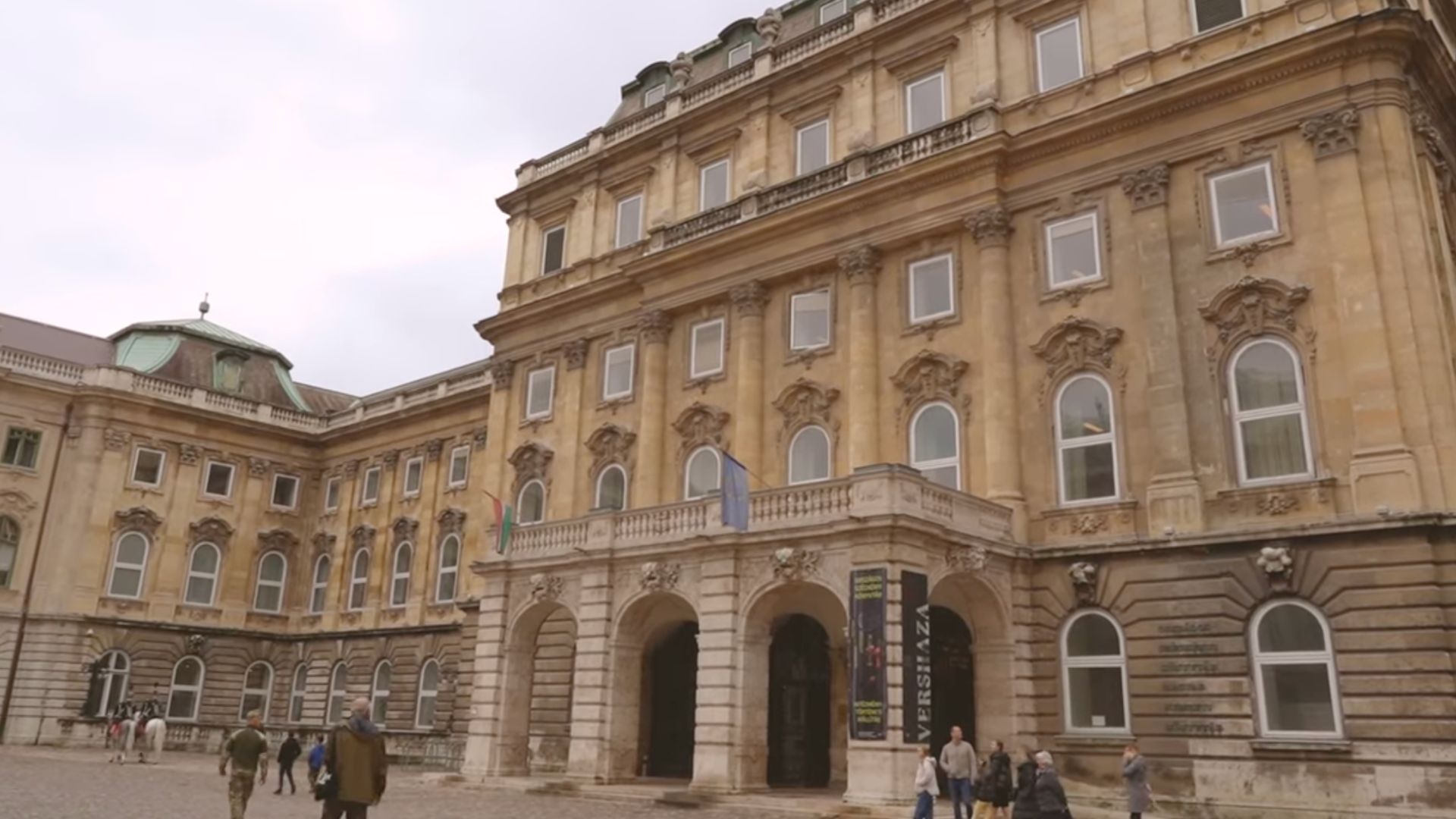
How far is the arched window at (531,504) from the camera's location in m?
35.4

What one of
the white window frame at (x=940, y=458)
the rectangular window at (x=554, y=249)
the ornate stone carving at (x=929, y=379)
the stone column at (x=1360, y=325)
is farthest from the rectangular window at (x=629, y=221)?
the stone column at (x=1360, y=325)

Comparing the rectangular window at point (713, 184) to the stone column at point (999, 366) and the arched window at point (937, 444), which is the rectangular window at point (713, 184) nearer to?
the stone column at point (999, 366)

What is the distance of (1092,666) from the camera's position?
23297mm

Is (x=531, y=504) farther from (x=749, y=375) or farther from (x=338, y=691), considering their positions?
(x=338, y=691)

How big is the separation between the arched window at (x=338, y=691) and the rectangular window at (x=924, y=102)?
3261 cm

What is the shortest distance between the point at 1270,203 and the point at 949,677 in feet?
40.7

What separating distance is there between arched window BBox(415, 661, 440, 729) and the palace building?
159 inches

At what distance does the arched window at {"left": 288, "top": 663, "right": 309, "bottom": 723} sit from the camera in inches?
1959

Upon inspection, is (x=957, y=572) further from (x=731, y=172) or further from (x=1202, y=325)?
(x=731, y=172)

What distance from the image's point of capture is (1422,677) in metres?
19.2

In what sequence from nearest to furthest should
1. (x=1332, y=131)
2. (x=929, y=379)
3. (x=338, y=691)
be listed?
1. (x=1332, y=131)
2. (x=929, y=379)
3. (x=338, y=691)

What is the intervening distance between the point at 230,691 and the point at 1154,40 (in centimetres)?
4366

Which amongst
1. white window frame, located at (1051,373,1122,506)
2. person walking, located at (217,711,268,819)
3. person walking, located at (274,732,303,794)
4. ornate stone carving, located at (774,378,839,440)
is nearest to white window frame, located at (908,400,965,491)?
ornate stone carving, located at (774,378,839,440)

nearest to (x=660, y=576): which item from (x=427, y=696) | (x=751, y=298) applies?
(x=751, y=298)
